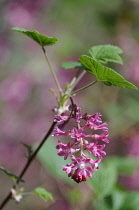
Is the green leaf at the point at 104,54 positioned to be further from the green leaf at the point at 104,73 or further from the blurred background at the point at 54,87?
the blurred background at the point at 54,87

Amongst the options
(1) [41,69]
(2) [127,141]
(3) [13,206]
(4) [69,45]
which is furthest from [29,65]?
(2) [127,141]

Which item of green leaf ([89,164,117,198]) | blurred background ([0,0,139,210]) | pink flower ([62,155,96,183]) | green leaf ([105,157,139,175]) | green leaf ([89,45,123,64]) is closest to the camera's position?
pink flower ([62,155,96,183])

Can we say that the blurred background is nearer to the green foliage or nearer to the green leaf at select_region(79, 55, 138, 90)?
the green foliage

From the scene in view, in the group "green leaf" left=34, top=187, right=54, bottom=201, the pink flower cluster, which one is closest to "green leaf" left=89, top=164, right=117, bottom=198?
"green leaf" left=34, top=187, right=54, bottom=201

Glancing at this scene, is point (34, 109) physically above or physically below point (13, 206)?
above

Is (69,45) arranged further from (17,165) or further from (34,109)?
(17,165)

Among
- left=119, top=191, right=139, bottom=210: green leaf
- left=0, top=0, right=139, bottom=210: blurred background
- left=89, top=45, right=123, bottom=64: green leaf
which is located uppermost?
left=89, top=45, right=123, bottom=64: green leaf

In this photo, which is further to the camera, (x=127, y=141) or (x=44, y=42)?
(x=127, y=141)
